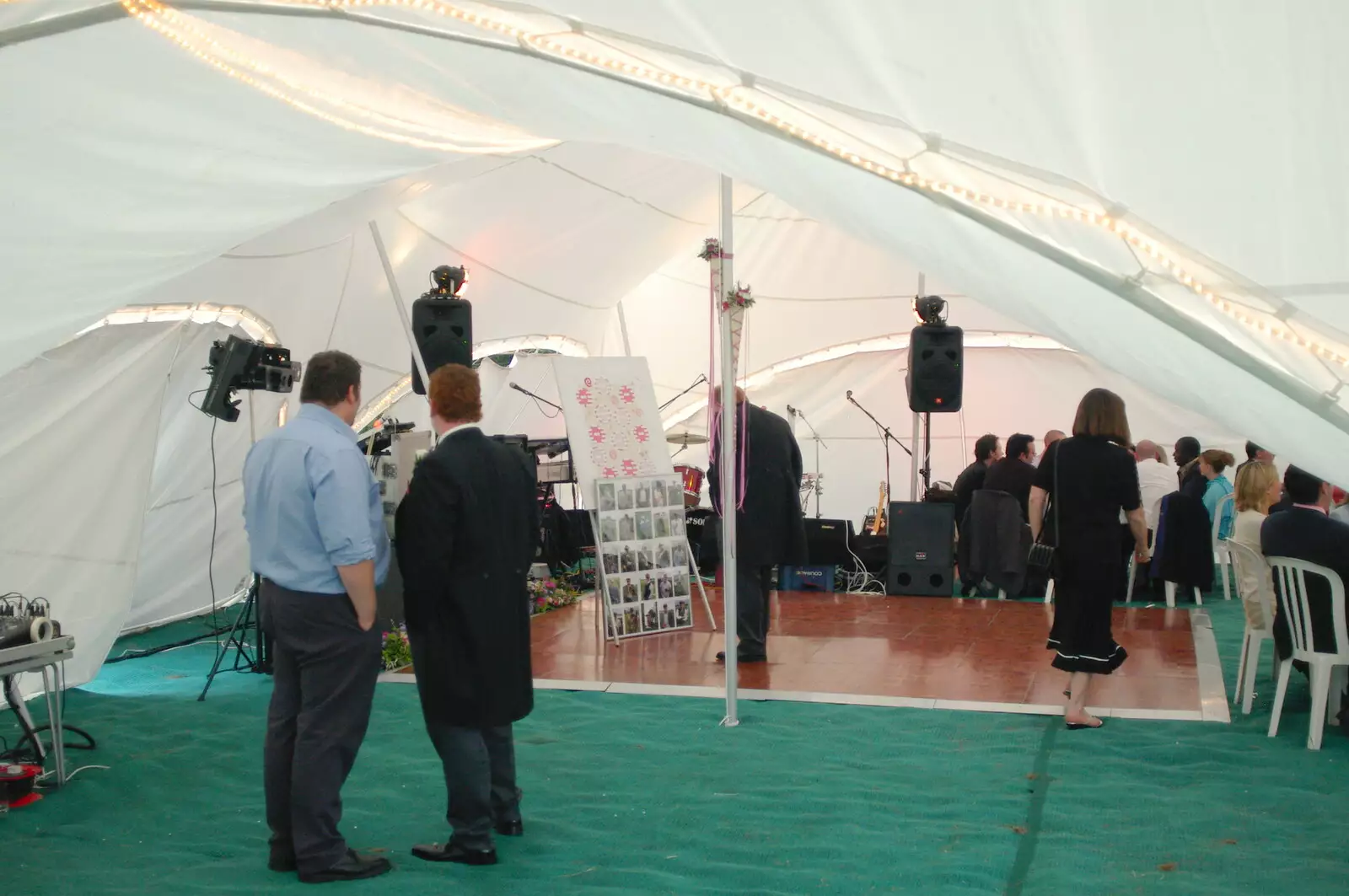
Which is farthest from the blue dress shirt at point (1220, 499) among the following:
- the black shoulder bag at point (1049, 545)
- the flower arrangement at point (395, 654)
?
the flower arrangement at point (395, 654)

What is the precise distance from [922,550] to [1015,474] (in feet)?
3.19

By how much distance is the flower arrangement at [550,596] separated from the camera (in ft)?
29.9

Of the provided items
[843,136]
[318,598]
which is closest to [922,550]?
[318,598]

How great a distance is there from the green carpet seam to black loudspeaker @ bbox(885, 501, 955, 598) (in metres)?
4.33

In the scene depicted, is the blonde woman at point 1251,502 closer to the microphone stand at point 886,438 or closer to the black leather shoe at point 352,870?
the black leather shoe at point 352,870

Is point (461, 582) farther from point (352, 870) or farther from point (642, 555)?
point (642, 555)

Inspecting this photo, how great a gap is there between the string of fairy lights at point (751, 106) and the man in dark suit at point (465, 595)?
1.12 meters

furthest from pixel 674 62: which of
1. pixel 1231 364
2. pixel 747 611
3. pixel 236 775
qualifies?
pixel 747 611

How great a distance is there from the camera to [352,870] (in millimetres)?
3514

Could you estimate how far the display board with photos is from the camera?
7.62m

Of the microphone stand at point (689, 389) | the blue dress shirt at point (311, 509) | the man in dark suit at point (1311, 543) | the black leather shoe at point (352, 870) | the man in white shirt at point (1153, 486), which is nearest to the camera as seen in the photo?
the blue dress shirt at point (311, 509)

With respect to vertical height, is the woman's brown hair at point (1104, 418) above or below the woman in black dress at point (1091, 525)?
above

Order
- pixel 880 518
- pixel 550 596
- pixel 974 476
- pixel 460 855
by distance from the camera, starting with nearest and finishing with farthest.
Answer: pixel 460 855
pixel 550 596
pixel 974 476
pixel 880 518

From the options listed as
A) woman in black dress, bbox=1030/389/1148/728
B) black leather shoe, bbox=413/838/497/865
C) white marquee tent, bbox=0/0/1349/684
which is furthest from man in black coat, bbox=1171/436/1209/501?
black leather shoe, bbox=413/838/497/865
